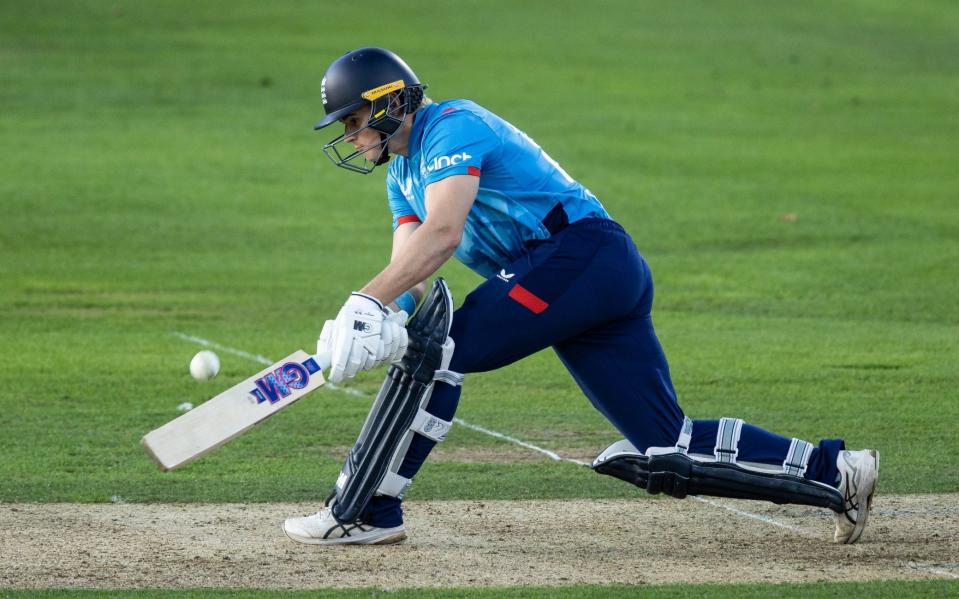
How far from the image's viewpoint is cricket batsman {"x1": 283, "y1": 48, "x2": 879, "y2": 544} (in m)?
6.05

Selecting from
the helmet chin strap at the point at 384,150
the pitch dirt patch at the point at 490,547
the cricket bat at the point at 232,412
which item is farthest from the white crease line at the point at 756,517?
the helmet chin strap at the point at 384,150

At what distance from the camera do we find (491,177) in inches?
246

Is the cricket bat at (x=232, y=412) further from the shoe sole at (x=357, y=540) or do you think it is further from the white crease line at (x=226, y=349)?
the white crease line at (x=226, y=349)

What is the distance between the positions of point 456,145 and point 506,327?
77 centimetres

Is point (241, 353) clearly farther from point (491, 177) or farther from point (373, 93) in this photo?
point (491, 177)

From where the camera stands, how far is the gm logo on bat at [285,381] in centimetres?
599

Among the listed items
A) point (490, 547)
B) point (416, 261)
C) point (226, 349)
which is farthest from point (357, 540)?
point (226, 349)

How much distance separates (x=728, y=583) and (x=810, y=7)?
37.7 meters

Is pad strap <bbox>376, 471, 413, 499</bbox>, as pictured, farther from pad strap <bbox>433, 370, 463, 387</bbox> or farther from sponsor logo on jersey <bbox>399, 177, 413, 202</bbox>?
sponsor logo on jersey <bbox>399, 177, 413, 202</bbox>

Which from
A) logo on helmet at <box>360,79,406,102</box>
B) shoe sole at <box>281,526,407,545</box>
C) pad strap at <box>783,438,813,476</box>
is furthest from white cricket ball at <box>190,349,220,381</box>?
pad strap at <box>783,438,813,476</box>

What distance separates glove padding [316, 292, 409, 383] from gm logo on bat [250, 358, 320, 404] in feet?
0.39

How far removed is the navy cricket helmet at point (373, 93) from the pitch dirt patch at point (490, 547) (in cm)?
166

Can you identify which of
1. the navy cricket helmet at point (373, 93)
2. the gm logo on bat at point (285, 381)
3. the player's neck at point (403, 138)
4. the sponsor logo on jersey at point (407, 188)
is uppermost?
the navy cricket helmet at point (373, 93)

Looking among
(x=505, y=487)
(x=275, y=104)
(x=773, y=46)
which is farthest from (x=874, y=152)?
(x=505, y=487)
